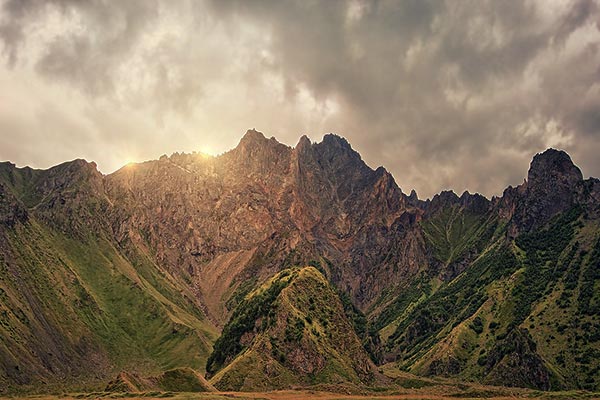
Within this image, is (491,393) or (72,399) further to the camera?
(491,393)

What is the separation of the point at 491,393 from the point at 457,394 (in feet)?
61.3

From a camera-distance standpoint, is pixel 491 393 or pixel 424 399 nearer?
pixel 424 399

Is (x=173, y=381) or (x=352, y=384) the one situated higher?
(x=352, y=384)

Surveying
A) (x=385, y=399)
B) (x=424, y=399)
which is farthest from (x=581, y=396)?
(x=385, y=399)

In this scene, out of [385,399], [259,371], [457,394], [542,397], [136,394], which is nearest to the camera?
[136,394]

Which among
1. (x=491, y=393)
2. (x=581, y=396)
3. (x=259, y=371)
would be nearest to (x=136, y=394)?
(x=259, y=371)

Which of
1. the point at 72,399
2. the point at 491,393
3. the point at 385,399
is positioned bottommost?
the point at 72,399

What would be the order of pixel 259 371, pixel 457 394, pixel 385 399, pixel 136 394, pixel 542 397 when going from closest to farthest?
pixel 136 394 → pixel 385 399 → pixel 542 397 → pixel 457 394 → pixel 259 371

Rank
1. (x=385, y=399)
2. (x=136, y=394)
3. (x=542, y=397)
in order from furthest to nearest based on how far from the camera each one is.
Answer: (x=542, y=397), (x=385, y=399), (x=136, y=394)

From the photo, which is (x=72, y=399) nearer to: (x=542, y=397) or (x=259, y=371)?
(x=259, y=371)

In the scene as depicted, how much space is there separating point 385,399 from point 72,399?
3513 inches

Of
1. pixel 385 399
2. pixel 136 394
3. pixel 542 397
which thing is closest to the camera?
pixel 136 394

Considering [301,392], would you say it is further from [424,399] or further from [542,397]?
[542,397]

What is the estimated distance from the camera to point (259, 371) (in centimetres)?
19788
